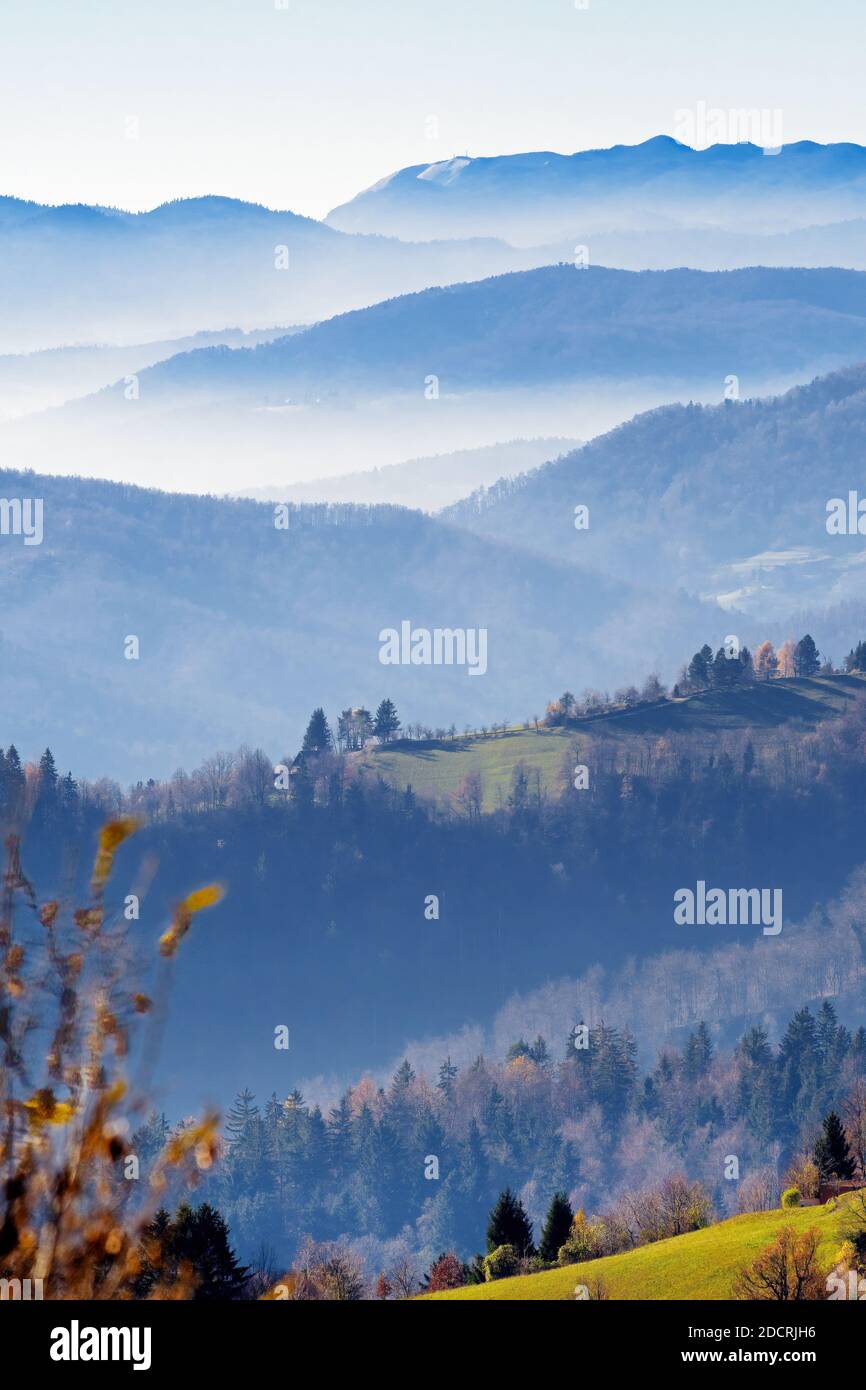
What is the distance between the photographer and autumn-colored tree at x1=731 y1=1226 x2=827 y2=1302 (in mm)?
87625

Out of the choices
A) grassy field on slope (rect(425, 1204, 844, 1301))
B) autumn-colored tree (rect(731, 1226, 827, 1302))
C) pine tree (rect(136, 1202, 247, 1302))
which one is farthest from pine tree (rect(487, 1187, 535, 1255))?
autumn-colored tree (rect(731, 1226, 827, 1302))

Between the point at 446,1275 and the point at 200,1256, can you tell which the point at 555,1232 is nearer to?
the point at 446,1275

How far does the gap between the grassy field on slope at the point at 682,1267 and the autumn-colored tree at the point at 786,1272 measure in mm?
819

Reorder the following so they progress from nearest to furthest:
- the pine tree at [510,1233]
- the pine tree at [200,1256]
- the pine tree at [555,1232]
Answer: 1. the pine tree at [200,1256]
2. the pine tree at [555,1232]
3. the pine tree at [510,1233]

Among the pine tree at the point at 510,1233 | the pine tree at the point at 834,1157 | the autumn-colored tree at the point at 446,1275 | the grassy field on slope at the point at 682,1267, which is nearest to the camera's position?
the grassy field on slope at the point at 682,1267

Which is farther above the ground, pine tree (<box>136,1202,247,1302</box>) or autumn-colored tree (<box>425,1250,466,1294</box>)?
pine tree (<box>136,1202,247,1302</box>)

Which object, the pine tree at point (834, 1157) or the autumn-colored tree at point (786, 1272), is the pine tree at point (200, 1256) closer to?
the autumn-colored tree at point (786, 1272)

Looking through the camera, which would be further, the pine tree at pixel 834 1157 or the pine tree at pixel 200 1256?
the pine tree at pixel 834 1157

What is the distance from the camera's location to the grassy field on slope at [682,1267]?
335ft

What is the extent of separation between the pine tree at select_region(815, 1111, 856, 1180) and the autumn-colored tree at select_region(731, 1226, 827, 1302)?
9382 millimetres

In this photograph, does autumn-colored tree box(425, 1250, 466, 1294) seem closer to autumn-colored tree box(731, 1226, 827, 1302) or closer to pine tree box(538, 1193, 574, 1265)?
pine tree box(538, 1193, 574, 1265)

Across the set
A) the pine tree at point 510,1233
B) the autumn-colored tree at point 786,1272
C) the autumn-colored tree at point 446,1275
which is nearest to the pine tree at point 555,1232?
the pine tree at point 510,1233
